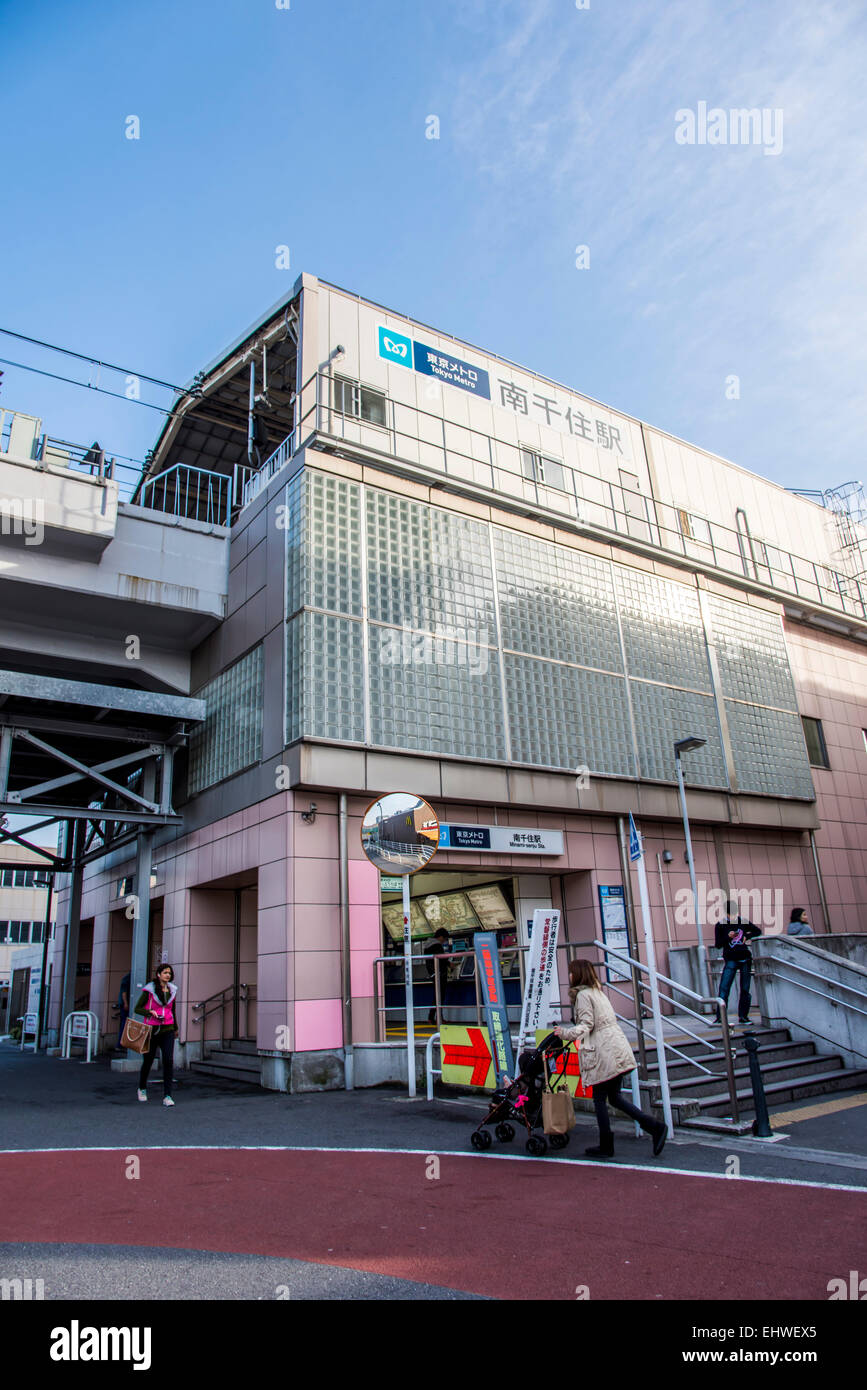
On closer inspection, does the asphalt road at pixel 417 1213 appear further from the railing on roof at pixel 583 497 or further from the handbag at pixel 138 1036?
the railing on roof at pixel 583 497

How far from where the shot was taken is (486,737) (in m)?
15.4

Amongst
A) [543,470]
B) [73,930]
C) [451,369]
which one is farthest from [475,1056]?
[73,930]

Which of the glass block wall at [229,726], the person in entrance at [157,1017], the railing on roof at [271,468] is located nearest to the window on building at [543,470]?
the railing on roof at [271,468]

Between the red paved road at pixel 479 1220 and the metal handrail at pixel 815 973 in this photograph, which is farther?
the metal handrail at pixel 815 973

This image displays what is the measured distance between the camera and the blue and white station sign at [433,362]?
17438 millimetres

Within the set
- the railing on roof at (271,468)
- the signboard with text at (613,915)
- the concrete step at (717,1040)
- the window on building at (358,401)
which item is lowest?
the concrete step at (717,1040)

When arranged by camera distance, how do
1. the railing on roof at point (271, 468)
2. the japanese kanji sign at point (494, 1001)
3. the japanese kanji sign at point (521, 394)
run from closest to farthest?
the japanese kanji sign at point (494, 1001) < the railing on roof at point (271, 468) < the japanese kanji sign at point (521, 394)

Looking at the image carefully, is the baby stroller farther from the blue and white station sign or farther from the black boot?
the blue and white station sign

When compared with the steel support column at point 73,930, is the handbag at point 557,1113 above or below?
below

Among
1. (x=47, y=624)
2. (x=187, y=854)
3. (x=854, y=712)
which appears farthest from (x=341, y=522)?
(x=854, y=712)

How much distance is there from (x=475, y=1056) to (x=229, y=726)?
27.4 feet

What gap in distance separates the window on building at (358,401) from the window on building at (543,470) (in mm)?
3714

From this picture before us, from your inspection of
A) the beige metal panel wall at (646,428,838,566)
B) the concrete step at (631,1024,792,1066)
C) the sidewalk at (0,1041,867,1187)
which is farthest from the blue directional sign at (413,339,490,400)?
the sidewalk at (0,1041,867,1187)

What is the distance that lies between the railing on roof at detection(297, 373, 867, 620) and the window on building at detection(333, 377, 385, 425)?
4 cm
